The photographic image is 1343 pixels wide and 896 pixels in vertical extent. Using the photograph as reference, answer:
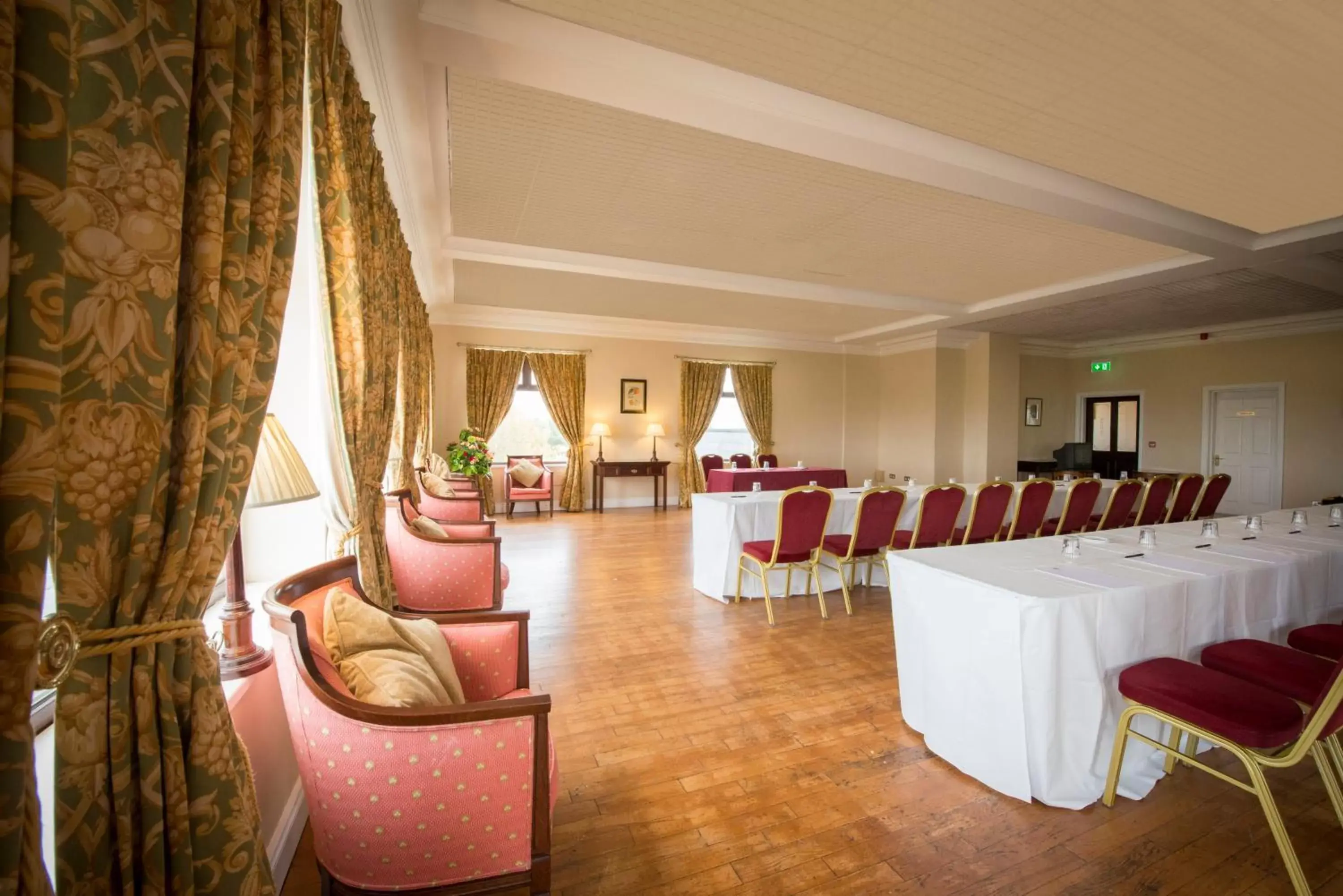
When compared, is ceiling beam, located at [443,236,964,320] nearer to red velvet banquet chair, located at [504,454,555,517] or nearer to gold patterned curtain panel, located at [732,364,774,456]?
gold patterned curtain panel, located at [732,364,774,456]

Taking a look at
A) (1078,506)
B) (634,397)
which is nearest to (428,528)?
(1078,506)


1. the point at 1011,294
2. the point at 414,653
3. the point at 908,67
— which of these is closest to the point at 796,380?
the point at 1011,294

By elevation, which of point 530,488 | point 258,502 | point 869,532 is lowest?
point 530,488

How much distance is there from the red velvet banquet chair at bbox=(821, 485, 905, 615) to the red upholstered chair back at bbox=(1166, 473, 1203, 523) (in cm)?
295

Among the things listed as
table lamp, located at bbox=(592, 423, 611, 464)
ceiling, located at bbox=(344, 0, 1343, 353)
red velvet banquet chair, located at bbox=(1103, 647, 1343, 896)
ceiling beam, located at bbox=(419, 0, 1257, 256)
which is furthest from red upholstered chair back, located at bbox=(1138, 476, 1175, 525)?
table lamp, located at bbox=(592, 423, 611, 464)

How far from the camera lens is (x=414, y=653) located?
5.01 feet

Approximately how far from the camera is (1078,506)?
4.81 metres

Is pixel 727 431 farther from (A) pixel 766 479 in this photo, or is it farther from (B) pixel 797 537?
(B) pixel 797 537

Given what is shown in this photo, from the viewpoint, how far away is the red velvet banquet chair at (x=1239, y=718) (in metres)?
1.56

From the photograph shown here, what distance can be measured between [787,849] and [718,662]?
4.64 ft

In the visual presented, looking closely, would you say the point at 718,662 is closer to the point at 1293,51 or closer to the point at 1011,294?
the point at 1293,51

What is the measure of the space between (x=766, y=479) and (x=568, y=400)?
3584 millimetres

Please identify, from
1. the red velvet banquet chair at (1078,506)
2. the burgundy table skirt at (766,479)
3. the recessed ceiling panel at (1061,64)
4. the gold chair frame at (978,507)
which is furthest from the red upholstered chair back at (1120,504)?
the recessed ceiling panel at (1061,64)

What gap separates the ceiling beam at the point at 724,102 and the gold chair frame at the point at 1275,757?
10.1 ft
